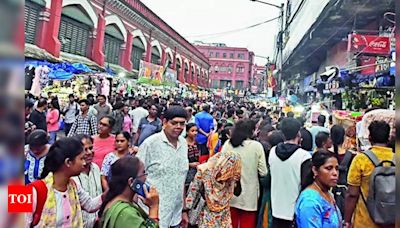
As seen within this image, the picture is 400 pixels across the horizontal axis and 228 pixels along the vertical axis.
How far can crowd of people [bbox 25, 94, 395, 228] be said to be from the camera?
2.29 meters

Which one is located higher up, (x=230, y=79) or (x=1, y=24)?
(x=230, y=79)

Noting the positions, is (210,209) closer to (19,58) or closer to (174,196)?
(174,196)

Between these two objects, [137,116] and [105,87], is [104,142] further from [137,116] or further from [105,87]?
[105,87]

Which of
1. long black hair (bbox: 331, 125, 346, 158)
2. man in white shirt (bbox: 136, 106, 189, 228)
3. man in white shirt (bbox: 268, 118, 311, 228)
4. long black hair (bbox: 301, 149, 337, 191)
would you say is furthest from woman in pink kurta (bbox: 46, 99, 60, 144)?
long black hair (bbox: 301, 149, 337, 191)

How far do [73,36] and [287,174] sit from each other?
1678 cm

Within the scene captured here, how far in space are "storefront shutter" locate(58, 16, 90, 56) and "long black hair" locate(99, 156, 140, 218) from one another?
16.1 metres

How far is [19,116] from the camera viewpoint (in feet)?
1.87

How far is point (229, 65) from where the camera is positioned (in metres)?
88.9

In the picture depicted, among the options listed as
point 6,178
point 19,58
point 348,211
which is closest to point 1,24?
point 19,58

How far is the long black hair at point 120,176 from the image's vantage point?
225cm

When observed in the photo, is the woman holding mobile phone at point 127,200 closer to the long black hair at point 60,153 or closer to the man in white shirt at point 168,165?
the long black hair at point 60,153

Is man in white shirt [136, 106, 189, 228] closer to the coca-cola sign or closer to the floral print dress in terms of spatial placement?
the floral print dress

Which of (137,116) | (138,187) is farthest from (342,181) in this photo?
(137,116)

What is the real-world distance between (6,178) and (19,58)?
0.62 ft
